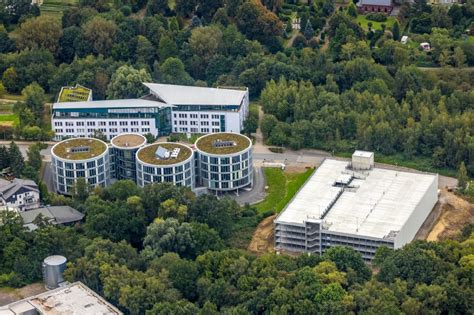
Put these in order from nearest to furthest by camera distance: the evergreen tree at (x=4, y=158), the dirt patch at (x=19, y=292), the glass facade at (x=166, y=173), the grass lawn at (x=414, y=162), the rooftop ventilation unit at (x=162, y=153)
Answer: the dirt patch at (x=19, y=292) → the glass facade at (x=166, y=173) → the rooftop ventilation unit at (x=162, y=153) → the evergreen tree at (x=4, y=158) → the grass lawn at (x=414, y=162)

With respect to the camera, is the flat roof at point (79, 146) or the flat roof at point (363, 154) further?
the flat roof at point (79, 146)

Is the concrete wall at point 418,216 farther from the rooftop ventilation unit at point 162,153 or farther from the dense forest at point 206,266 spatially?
the rooftop ventilation unit at point 162,153

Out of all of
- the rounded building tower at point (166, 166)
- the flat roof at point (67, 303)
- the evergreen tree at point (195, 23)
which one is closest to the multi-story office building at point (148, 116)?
the rounded building tower at point (166, 166)

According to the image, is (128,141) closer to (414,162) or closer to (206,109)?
(206,109)

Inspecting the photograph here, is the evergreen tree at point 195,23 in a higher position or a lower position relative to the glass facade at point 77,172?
higher

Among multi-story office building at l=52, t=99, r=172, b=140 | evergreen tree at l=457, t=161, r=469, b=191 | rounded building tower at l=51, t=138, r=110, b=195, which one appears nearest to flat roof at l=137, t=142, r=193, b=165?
rounded building tower at l=51, t=138, r=110, b=195

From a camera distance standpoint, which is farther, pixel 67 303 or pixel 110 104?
pixel 110 104

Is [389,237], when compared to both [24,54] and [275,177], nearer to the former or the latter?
[275,177]

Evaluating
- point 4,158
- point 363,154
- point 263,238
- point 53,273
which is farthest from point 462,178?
point 4,158
